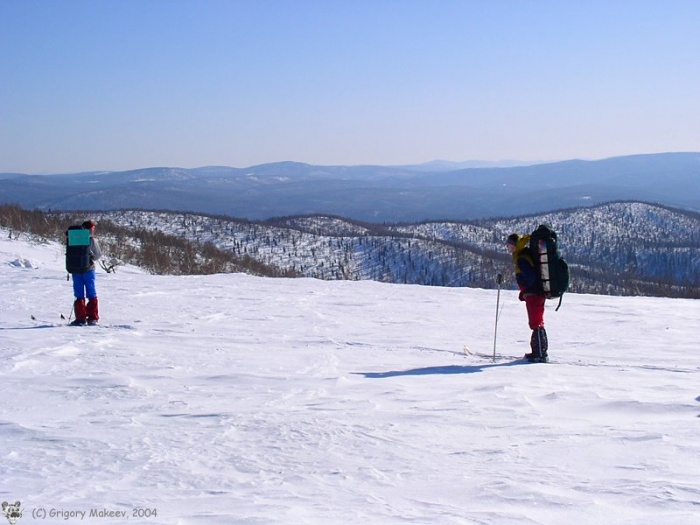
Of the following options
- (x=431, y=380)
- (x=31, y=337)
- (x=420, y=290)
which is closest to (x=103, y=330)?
(x=31, y=337)

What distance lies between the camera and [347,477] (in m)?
4.59

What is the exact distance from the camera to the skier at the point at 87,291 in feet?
36.8

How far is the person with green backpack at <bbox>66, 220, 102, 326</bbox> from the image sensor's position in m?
11.1

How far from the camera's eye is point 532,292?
31.7 feet

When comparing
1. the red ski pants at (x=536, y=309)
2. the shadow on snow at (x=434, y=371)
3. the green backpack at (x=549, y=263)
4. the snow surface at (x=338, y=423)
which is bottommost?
the shadow on snow at (x=434, y=371)

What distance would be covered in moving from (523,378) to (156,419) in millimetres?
4536

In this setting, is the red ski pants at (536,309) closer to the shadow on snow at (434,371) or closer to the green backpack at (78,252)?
the shadow on snow at (434,371)

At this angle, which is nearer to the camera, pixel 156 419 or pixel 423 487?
pixel 423 487

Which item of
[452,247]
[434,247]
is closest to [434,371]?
[434,247]

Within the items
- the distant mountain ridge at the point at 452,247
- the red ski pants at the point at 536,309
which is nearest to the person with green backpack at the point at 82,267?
the red ski pants at the point at 536,309

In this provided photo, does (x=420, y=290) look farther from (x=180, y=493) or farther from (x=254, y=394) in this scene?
(x=180, y=493)

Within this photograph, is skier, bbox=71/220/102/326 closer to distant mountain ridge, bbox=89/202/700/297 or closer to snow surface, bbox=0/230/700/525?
snow surface, bbox=0/230/700/525

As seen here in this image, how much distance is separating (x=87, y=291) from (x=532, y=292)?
24.7ft

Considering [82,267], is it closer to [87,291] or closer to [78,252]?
[78,252]
